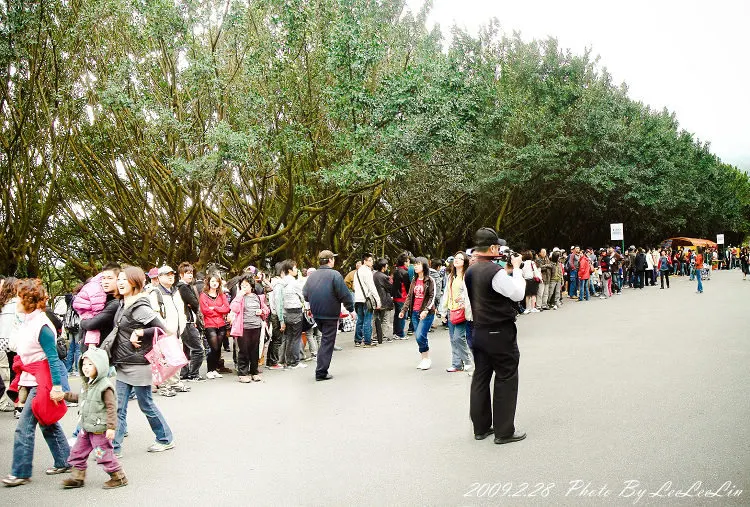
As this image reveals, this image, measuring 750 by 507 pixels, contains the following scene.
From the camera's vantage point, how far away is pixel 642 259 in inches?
1129

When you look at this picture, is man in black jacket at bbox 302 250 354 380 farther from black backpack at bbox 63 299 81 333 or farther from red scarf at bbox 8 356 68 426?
red scarf at bbox 8 356 68 426

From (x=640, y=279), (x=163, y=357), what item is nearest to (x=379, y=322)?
(x=163, y=357)

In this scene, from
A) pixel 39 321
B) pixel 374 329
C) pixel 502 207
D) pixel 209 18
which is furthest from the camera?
pixel 502 207

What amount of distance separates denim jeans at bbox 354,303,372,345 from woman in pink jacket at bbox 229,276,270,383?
425 cm

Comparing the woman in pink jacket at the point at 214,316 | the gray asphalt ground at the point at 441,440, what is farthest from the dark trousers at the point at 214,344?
the gray asphalt ground at the point at 441,440

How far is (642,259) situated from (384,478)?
25.9 meters

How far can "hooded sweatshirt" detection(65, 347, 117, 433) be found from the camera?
5.35 m

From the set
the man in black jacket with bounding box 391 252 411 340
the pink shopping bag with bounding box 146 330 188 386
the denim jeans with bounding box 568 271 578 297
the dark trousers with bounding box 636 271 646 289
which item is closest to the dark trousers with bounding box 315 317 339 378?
the pink shopping bag with bounding box 146 330 188 386

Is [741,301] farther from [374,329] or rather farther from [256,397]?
[256,397]

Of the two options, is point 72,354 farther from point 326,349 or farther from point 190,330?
point 326,349

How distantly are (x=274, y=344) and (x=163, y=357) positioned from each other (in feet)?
17.7

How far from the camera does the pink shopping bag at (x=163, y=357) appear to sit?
6.36 m

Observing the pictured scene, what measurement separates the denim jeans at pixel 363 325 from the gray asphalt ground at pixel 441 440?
344 centimetres

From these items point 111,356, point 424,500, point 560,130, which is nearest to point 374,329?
point 111,356
